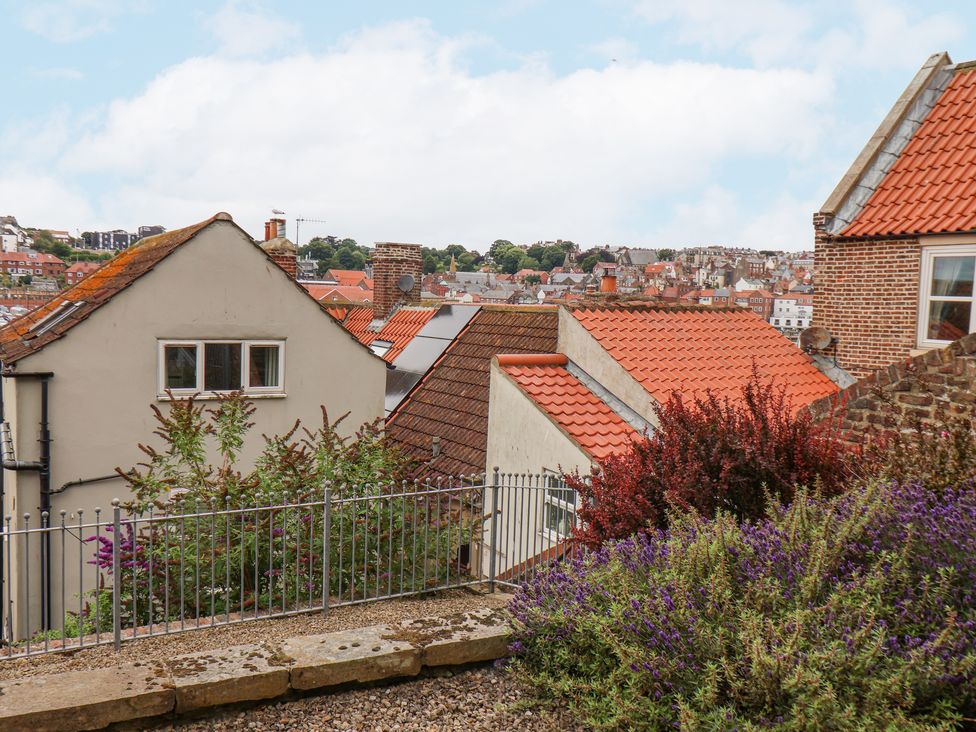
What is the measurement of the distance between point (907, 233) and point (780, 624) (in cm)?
1090

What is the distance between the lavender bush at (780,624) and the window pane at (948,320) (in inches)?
345

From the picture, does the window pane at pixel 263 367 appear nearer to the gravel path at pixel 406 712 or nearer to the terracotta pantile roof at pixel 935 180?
the terracotta pantile roof at pixel 935 180

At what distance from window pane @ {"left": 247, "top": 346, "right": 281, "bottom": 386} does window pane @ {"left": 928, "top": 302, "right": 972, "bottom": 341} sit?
1069 centimetres

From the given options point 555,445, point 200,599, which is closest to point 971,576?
point 200,599

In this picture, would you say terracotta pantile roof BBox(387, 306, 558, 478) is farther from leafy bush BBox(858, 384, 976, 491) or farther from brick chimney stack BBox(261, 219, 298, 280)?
leafy bush BBox(858, 384, 976, 491)

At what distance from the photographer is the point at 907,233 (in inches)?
514

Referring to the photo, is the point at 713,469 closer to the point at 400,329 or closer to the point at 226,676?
the point at 226,676

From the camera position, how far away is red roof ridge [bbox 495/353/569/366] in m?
12.6

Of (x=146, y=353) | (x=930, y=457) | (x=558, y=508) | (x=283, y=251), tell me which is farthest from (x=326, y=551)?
(x=283, y=251)

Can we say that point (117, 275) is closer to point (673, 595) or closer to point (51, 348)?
point (51, 348)

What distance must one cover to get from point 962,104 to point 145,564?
46.1 ft

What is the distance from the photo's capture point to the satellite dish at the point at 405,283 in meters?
25.0

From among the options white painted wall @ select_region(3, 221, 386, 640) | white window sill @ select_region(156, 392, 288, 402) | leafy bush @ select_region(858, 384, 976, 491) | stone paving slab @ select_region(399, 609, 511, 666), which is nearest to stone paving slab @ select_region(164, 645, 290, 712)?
stone paving slab @ select_region(399, 609, 511, 666)

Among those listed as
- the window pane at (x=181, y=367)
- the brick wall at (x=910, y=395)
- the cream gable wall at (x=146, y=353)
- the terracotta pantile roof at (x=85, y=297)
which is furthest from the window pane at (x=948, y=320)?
the window pane at (x=181, y=367)
